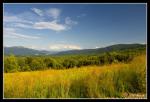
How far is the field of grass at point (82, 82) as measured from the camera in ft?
17.0

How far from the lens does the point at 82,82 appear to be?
532 centimetres

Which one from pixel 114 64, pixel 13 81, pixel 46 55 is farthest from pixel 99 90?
pixel 13 81

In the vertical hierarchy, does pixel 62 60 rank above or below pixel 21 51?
below

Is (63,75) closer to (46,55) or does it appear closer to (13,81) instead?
(46,55)

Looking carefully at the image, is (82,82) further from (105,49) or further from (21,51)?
(21,51)

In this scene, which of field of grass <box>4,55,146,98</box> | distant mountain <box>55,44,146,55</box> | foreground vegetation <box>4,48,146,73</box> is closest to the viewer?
field of grass <box>4,55,146,98</box>

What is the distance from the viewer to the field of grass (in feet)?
17.0

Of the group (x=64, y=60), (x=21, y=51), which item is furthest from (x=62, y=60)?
(x=21, y=51)

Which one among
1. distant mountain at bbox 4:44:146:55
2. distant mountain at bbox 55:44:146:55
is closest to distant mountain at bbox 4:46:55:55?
distant mountain at bbox 4:44:146:55

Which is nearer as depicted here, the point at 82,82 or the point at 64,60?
the point at 82,82

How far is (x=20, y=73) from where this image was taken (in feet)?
17.8

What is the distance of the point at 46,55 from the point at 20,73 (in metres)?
0.51

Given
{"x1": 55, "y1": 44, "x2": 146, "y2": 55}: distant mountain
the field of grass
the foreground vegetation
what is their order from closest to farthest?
1. the field of grass
2. {"x1": 55, "y1": 44, "x2": 146, "y2": 55}: distant mountain
3. the foreground vegetation

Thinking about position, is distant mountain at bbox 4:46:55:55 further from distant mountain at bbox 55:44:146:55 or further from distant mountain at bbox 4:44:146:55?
distant mountain at bbox 55:44:146:55
